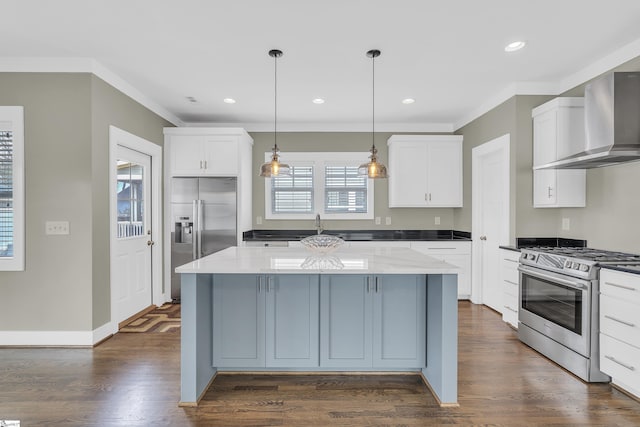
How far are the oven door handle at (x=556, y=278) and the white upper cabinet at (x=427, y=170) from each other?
2.01 m

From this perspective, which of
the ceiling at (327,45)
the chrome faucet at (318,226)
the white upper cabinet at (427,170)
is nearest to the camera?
the ceiling at (327,45)

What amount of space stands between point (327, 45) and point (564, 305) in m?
2.85

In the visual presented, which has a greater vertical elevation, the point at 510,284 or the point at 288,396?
the point at 510,284

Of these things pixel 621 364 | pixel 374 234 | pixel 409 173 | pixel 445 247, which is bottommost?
pixel 621 364

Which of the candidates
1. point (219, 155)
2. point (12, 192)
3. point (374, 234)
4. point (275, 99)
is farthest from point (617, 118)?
point (12, 192)

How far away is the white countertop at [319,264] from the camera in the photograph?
2166 millimetres

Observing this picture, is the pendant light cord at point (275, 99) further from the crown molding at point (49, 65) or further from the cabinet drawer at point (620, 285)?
the cabinet drawer at point (620, 285)

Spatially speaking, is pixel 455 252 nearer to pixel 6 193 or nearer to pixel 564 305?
pixel 564 305

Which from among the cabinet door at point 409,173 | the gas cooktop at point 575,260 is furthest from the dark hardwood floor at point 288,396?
the cabinet door at point 409,173

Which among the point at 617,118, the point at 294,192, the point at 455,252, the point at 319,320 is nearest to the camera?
the point at 319,320

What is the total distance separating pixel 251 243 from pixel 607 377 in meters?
3.92

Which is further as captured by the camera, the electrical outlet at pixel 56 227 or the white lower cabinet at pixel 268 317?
the electrical outlet at pixel 56 227

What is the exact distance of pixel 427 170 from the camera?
5199 millimetres

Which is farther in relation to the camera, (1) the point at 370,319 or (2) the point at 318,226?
(2) the point at 318,226
